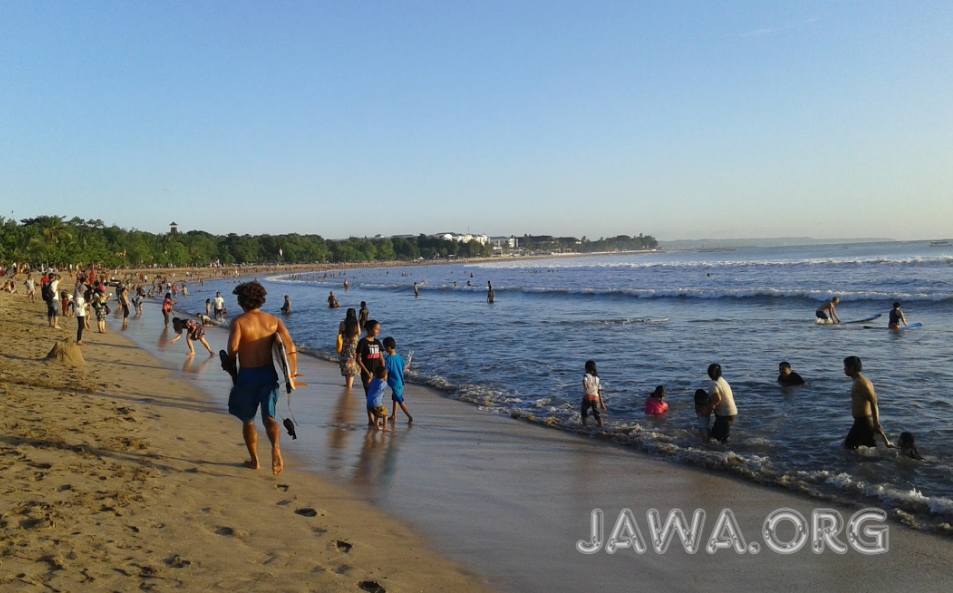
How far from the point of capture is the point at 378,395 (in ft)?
28.9

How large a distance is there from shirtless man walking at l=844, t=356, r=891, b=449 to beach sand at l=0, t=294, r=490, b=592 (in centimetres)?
577

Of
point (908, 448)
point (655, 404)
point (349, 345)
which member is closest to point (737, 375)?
point (655, 404)

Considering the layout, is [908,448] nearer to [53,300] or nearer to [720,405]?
[720,405]

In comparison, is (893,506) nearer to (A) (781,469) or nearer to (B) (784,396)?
(A) (781,469)

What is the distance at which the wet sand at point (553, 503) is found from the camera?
4535mm

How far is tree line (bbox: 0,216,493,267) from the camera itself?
68.1 meters

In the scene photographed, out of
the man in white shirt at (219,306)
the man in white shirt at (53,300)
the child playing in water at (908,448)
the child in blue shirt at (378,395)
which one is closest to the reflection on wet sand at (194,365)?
the child in blue shirt at (378,395)

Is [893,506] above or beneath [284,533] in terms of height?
beneath

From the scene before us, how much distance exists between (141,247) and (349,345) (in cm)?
11187

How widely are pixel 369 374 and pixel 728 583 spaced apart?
235 inches

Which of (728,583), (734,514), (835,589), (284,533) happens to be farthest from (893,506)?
(284,533)

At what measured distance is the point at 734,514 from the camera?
5855 mm

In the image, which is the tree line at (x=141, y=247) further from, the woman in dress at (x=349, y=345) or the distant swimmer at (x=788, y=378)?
the distant swimmer at (x=788, y=378)

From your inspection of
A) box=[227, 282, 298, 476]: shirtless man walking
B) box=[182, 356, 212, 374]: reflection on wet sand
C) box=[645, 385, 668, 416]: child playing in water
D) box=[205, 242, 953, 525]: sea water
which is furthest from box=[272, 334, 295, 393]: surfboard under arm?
box=[182, 356, 212, 374]: reflection on wet sand
